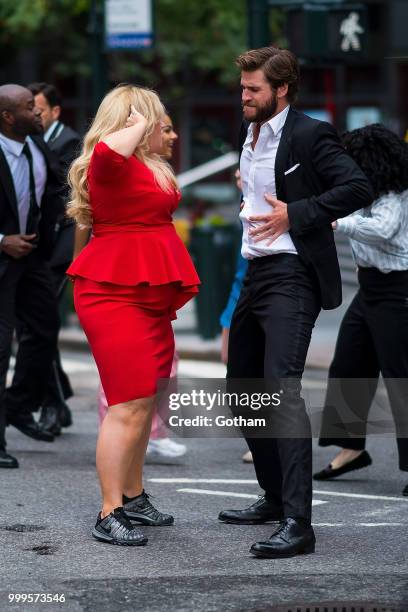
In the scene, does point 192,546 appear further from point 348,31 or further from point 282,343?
point 348,31

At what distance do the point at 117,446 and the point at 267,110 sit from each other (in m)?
1.42

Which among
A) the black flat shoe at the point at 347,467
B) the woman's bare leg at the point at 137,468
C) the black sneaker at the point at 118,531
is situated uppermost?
the woman's bare leg at the point at 137,468

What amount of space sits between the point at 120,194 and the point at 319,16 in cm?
669

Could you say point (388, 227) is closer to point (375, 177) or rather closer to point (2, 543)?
point (375, 177)

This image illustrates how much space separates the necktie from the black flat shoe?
1.93 metres

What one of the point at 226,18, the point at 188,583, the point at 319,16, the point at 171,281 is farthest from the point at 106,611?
the point at 226,18

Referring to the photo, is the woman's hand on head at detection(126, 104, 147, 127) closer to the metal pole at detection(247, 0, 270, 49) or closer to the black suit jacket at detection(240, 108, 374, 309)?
the black suit jacket at detection(240, 108, 374, 309)

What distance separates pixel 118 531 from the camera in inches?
214

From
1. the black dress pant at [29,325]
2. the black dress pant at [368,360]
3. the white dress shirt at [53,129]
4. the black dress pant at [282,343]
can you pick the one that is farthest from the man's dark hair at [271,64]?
the white dress shirt at [53,129]

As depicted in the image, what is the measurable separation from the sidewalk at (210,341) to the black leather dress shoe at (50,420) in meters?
3.00

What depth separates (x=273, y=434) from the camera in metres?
5.52

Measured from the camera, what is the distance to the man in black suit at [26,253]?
283 inches

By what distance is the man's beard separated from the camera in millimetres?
5434

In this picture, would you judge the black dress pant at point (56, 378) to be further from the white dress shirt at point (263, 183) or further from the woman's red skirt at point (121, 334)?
the white dress shirt at point (263, 183)
